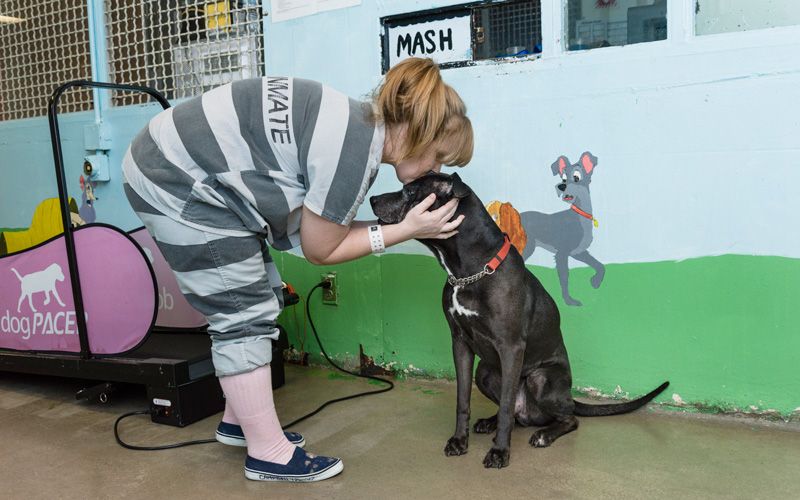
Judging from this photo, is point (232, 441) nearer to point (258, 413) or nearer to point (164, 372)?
point (258, 413)

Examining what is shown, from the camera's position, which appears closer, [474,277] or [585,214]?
[474,277]

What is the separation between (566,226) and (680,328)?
55 cm

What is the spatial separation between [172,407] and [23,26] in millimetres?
2863

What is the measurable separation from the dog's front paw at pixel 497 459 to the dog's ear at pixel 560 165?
1073 millimetres

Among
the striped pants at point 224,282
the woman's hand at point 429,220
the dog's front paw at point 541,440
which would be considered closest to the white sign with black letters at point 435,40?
the woman's hand at point 429,220

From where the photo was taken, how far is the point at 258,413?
1.91 m

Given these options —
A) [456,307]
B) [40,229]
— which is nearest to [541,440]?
[456,307]

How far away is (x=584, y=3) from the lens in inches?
96.6

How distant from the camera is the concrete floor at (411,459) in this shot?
6.06 ft

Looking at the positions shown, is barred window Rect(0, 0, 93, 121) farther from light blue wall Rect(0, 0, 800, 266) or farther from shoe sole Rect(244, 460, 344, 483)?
shoe sole Rect(244, 460, 344, 483)

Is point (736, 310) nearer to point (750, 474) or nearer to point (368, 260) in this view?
point (750, 474)

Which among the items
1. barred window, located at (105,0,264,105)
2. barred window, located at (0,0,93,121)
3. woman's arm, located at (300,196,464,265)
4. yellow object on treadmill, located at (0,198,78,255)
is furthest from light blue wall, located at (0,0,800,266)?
yellow object on treadmill, located at (0,198,78,255)

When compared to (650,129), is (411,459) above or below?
below

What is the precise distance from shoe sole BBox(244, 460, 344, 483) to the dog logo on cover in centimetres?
121
